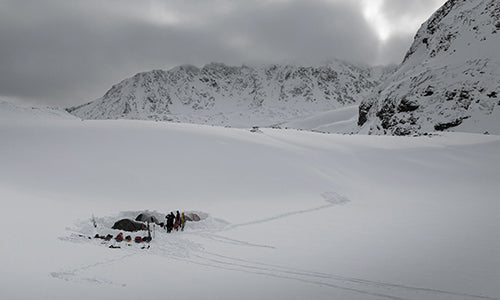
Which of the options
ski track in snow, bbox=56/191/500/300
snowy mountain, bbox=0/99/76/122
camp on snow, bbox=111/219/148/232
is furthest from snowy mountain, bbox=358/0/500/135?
camp on snow, bbox=111/219/148/232

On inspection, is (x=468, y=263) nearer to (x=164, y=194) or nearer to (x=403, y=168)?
(x=164, y=194)

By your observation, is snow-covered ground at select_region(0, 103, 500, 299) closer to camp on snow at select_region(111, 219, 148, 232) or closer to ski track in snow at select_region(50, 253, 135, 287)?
Answer: ski track in snow at select_region(50, 253, 135, 287)

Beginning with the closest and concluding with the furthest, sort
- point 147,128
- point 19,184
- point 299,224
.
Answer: point 299,224 < point 19,184 < point 147,128

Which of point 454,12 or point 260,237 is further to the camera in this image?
point 454,12

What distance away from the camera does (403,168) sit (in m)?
38.6

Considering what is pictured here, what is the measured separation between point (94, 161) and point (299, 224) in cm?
1634

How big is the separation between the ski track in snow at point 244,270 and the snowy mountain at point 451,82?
83.5 meters

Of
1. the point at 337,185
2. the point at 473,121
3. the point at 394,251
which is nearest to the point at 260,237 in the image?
the point at 394,251

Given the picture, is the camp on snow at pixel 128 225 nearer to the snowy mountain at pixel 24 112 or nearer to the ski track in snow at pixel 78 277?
the ski track in snow at pixel 78 277

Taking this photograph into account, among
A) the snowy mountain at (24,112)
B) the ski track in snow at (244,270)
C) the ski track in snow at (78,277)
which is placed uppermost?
the snowy mountain at (24,112)

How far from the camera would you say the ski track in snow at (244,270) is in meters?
10.6

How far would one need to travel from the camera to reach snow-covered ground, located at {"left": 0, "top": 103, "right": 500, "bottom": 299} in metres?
11.4

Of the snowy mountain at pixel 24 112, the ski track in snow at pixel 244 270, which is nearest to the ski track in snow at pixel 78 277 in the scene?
the ski track in snow at pixel 244 270

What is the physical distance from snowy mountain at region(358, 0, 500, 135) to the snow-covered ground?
50.2 meters
